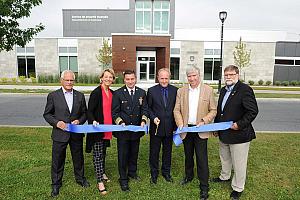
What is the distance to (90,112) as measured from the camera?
420cm

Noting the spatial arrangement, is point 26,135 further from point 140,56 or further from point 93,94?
point 140,56

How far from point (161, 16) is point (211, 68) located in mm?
10114

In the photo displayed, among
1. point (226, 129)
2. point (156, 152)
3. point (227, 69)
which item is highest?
point (227, 69)

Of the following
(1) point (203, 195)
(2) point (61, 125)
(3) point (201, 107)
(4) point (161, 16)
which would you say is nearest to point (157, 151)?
(1) point (203, 195)

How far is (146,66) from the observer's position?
33.7 metres

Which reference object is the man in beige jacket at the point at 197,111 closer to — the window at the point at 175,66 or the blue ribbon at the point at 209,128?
the blue ribbon at the point at 209,128

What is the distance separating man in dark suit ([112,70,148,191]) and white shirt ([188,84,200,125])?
761 mm

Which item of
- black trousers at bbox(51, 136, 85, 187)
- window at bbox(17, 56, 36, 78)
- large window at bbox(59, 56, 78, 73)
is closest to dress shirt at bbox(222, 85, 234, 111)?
black trousers at bbox(51, 136, 85, 187)

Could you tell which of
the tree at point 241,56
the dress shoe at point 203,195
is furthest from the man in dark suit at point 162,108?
the tree at point 241,56

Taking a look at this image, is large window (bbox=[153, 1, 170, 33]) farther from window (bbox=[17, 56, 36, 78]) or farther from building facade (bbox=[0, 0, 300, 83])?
window (bbox=[17, 56, 36, 78])

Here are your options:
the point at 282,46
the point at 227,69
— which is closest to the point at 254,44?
the point at 282,46

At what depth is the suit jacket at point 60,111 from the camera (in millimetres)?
3994

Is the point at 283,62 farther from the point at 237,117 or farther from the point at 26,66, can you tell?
the point at 237,117

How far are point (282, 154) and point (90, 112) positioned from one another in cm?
467
